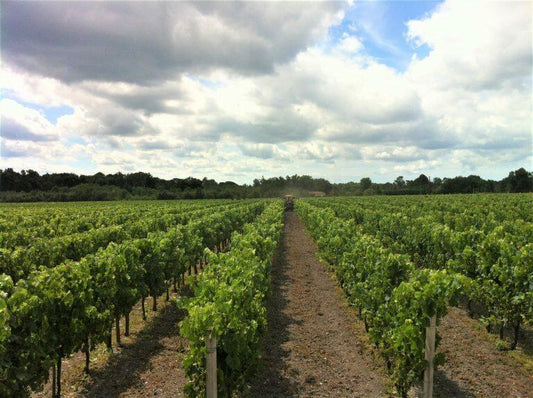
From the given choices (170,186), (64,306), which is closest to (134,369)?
(64,306)

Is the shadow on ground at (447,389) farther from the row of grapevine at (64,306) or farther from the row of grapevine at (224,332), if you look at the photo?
the row of grapevine at (64,306)

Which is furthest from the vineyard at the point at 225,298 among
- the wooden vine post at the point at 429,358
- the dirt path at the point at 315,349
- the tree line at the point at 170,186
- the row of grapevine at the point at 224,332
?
the tree line at the point at 170,186

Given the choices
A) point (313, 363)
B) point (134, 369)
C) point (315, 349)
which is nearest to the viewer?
point (134, 369)

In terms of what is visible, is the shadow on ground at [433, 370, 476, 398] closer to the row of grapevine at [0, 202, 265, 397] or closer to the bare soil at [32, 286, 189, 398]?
the bare soil at [32, 286, 189, 398]

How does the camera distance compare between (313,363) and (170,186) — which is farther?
(170,186)

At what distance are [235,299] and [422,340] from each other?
307cm

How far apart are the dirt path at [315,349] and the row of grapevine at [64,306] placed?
3271 millimetres

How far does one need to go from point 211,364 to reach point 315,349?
12.4ft

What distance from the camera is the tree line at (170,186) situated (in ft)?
306

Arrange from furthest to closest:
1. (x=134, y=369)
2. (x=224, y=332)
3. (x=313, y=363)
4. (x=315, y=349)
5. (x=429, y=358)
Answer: (x=315, y=349) → (x=313, y=363) → (x=134, y=369) → (x=429, y=358) → (x=224, y=332)

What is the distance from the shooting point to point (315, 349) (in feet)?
26.8

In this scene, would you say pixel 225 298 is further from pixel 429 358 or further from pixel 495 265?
pixel 495 265

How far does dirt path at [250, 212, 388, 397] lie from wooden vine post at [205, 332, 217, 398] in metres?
1.53

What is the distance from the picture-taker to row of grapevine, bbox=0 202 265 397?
16.5 feet
